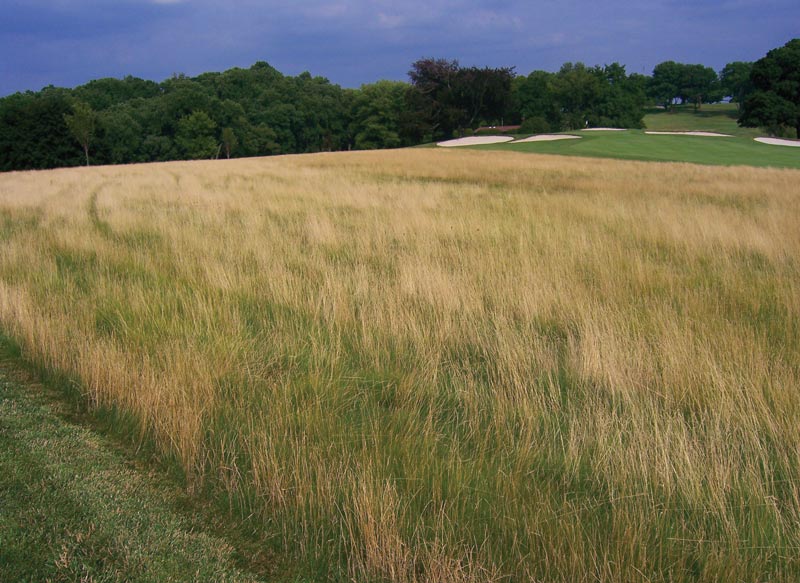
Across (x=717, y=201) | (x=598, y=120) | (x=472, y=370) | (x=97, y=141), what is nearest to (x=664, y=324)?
(x=472, y=370)

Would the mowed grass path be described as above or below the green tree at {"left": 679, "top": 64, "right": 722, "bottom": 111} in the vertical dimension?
below

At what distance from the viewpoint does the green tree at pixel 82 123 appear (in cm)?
6531

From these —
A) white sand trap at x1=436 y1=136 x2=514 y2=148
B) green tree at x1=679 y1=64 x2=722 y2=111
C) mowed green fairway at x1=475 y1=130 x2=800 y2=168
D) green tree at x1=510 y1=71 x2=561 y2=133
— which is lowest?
mowed green fairway at x1=475 y1=130 x2=800 y2=168

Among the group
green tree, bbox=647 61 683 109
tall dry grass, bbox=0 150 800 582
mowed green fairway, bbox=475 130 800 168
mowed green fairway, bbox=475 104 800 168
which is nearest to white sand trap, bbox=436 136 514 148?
mowed green fairway, bbox=475 104 800 168

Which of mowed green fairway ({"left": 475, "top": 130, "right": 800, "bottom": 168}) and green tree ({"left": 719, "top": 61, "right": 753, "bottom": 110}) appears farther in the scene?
green tree ({"left": 719, "top": 61, "right": 753, "bottom": 110})

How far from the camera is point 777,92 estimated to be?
6044 centimetres

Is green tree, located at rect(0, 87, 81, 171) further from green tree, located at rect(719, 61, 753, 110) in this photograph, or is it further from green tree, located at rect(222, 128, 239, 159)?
green tree, located at rect(719, 61, 753, 110)

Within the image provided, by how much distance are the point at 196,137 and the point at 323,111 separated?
2859 cm

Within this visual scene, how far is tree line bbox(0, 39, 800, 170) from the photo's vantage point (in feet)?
224

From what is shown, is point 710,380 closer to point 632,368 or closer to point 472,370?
point 632,368

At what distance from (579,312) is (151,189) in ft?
57.0

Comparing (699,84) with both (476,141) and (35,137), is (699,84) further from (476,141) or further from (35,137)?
(35,137)

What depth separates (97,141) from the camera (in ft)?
235

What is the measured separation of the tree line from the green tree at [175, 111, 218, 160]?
0.14m
